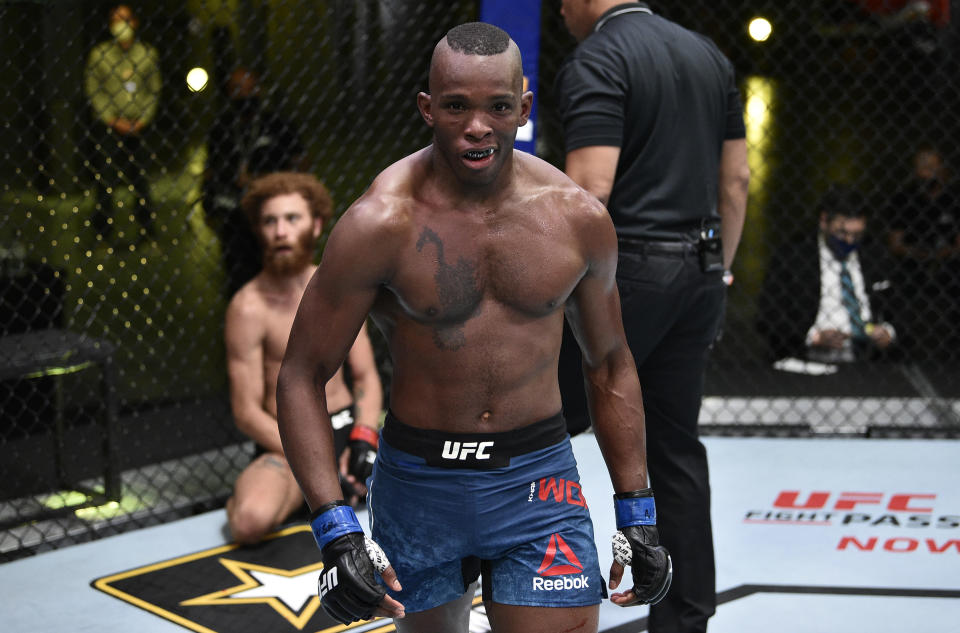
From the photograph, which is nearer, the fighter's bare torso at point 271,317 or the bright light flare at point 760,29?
the fighter's bare torso at point 271,317

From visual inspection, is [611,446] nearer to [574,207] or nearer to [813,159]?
[574,207]

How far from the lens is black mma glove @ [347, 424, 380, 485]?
3.89 metres

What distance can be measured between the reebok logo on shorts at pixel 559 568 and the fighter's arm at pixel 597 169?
2.82 feet

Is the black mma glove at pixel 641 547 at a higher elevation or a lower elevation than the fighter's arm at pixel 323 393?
lower

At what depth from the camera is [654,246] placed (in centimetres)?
260

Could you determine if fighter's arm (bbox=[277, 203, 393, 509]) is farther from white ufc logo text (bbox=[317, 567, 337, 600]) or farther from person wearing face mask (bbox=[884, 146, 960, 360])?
person wearing face mask (bbox=[884, 146, 960, 360])

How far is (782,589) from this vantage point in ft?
10.7

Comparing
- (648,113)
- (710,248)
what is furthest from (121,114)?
(710,248)

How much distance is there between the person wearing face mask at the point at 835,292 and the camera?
533 cm

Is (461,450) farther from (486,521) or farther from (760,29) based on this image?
(760,29)

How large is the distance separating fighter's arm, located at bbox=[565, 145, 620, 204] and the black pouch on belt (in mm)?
284

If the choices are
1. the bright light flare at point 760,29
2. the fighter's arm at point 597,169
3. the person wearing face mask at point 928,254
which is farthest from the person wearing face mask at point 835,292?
the fighter's arm at point 597,169

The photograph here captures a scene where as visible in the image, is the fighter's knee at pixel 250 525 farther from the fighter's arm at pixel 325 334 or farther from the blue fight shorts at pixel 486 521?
the fighter's arm at pixel 325 334

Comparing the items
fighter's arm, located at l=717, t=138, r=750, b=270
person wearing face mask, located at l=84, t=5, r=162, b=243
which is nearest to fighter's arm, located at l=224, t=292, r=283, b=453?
person wearing face mask, located at l=84, t=5, r=162, b=243
